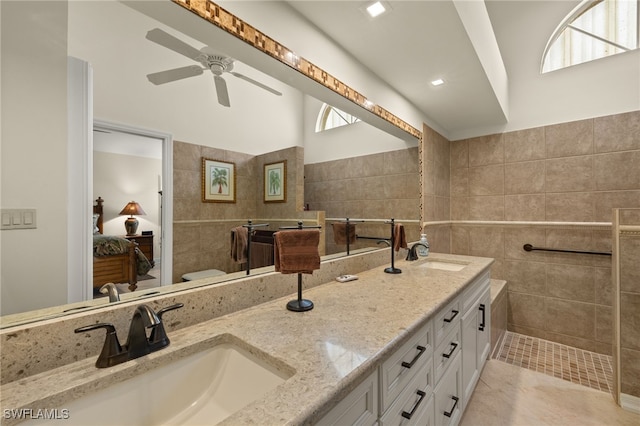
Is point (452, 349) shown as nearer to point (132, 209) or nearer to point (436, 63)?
point (132, 209)

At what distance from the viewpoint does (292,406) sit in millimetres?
527

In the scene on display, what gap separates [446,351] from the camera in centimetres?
127

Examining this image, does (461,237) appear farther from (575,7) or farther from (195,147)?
(195,147)

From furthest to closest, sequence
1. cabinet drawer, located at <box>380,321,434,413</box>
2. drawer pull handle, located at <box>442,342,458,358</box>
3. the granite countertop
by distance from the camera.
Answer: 1. drawer pull handle, located at <box>442,342,458,358</box>
2. cabinet drawer, located at <box>380,321,434,413</box>
3. the granite countertop

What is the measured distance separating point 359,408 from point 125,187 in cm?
87

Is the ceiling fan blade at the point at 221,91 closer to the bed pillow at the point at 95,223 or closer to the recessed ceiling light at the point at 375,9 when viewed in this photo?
the bed pillow at the point at 95,223

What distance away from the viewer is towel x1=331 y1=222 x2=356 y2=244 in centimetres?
161

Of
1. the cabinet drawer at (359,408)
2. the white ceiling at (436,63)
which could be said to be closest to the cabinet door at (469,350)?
the cabinet drawer at (359,408)

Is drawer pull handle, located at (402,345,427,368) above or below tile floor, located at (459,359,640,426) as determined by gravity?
above

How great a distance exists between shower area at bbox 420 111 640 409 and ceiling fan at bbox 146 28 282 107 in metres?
1.96

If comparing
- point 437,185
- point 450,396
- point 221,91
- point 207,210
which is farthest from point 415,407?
point 437,185

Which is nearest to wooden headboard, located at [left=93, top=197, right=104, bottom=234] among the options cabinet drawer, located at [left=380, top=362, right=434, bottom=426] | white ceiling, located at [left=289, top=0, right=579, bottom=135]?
cabinet drawer, located at [left=380, top=362, right=434, bottom=426]

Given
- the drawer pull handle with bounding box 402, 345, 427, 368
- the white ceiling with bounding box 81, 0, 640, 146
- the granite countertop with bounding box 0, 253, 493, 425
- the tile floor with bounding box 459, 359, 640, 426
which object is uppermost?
the white ceiling with bounding box 81, 0, 640, 146

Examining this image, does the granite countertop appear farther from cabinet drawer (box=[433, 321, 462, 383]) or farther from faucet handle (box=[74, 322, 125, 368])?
cabinet drawer (box=[433, 321, 462, 383])
